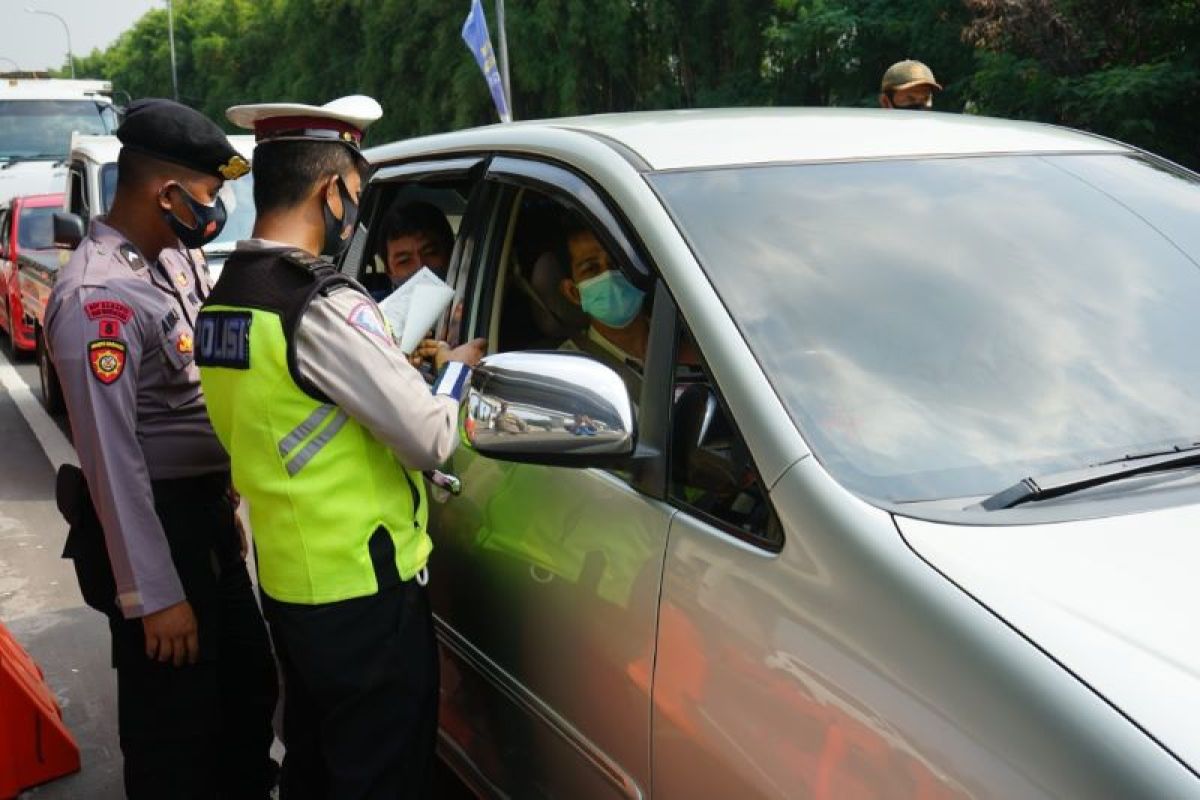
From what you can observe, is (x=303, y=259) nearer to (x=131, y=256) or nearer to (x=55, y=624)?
(x=131, y=256)

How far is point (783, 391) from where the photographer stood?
5.90 feet

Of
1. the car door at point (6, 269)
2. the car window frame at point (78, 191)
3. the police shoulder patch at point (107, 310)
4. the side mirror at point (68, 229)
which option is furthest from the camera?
the car door at point (6, 269)

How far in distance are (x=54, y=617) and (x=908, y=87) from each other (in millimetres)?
4390

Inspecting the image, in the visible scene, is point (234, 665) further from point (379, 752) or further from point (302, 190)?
point (302, 190)

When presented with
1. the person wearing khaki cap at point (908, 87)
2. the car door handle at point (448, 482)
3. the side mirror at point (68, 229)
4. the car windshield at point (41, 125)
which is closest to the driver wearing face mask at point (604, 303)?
the car door handle at point (448, 482)

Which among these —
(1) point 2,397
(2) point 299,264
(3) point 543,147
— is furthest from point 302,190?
(1) point 2,397

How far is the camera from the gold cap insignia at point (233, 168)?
2844mm

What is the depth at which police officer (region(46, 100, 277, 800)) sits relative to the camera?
8.67 feet

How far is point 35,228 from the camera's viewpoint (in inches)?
473

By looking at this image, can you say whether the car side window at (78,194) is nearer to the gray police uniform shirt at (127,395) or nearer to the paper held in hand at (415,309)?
the gray police uniform shirt at (127,395)

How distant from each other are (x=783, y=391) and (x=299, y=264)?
1.00 m

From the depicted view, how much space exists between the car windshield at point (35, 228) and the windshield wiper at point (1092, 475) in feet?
38.1

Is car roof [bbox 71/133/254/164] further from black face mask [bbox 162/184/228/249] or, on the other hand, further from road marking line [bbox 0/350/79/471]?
black face mask [bbox 162/184/228/249]

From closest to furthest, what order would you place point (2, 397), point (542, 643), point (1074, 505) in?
point (1074, 505) < point (542, 643) < point (2, 397)
